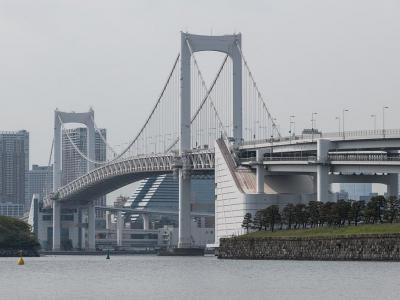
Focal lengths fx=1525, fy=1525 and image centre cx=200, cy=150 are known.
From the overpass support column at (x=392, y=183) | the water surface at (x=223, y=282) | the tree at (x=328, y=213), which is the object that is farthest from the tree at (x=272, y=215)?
the water surface at (x=223, y=282)

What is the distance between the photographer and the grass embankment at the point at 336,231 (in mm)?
99294

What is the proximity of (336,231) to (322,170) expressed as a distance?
51.3 ft

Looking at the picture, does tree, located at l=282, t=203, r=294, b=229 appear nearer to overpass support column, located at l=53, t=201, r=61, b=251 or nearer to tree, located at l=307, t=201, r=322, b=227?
tree, located at l=307, t=201, r=322, b=227

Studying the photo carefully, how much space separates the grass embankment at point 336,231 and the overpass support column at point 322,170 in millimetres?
6576

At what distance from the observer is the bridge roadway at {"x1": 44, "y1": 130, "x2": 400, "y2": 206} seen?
115250mm

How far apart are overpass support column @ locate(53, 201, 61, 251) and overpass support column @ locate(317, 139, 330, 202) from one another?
232ft


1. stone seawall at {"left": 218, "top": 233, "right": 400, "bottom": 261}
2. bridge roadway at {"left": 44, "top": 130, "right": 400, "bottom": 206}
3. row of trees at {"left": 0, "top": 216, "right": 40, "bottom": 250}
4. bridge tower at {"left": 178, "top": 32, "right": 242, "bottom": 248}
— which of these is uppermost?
Result: bridge tower at {"left": 178, "top": 32, "right": 242, "bottom": 248}

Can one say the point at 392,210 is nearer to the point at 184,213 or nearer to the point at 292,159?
the point at 292,159

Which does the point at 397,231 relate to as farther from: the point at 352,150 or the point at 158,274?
the point at 352,150

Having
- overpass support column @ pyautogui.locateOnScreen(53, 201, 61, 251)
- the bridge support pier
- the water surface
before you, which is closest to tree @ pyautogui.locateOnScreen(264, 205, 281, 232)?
the water surface

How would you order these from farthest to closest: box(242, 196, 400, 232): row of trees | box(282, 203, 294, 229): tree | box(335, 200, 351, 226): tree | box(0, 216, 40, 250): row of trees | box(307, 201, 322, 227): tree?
box(0, 216, 40, 250): row of trees, box(282, 203, 294, 229): tree, box(307, 201, 322, 227): tree, box(335, 200, 351, 226): tree, box(242, 196, 400, 232): row of trees

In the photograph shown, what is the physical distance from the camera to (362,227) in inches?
4067

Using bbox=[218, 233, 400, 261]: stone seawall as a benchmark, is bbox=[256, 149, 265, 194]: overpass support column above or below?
above

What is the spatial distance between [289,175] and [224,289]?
206ft
